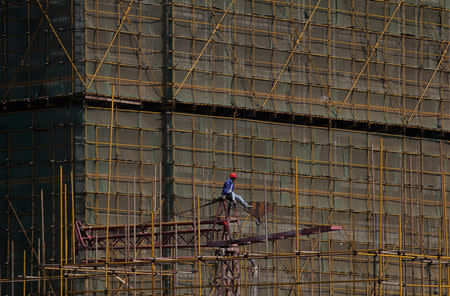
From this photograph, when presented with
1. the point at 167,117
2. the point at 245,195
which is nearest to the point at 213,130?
the point at 167,117

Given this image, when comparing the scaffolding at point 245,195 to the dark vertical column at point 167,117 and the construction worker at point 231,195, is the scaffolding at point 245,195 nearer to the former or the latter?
the dark vertical column at point 167,117

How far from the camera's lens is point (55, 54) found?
184ft

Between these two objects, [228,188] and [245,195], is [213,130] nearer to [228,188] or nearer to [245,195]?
[245,195]

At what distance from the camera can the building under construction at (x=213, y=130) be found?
5494 centimetres

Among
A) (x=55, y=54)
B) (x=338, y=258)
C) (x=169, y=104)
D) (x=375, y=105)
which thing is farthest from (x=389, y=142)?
(x=55, y=54)

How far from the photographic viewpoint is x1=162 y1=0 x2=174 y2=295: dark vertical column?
5578 cm

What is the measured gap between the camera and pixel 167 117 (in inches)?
2228

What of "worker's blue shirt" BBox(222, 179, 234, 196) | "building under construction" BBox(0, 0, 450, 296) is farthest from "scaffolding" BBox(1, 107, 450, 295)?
"worker's blue shirt" BBox(222, 179, 234, 196)

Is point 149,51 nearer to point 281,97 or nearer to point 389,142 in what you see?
point 281,97

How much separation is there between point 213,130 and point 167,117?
1.88m

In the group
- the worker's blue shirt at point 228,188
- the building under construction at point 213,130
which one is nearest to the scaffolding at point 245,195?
the building under construction at point 213,130

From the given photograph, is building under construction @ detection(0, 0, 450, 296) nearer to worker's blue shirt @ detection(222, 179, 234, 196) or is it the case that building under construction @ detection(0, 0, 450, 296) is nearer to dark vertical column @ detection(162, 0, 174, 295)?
dark vertical column @ detection(162, 0, 174, 295)

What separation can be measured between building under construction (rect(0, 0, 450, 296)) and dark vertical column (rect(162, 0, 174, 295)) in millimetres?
51

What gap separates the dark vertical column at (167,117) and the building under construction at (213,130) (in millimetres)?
51
